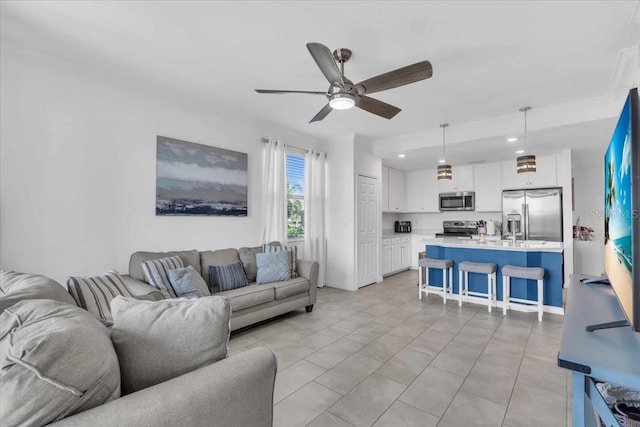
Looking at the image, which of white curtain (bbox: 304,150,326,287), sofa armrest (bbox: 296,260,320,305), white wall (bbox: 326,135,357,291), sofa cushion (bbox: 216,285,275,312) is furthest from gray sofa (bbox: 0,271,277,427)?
white wall (bbox: 326,135,357,291)

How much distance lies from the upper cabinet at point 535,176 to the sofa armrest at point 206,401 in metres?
6.00

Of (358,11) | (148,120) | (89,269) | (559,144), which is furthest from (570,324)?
(559,144)

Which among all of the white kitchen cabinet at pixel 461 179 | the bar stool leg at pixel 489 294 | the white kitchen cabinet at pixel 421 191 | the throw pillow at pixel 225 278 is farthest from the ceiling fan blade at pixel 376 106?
the white kitchen cabinet at pixel 421 191

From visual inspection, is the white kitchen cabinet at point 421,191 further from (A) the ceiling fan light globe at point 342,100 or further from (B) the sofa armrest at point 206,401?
(B) the sofa armrest at point 206,401

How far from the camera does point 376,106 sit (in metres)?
2.93

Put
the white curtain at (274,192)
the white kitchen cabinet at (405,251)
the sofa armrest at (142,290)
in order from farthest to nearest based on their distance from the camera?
the white kitchen cabinet at (405,251), the white curtain at (274,192), the sofa armrest at (142,290)

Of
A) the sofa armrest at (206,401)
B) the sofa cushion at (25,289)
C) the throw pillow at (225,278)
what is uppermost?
the sofa cushion at (25,289)

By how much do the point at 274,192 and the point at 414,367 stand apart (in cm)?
312

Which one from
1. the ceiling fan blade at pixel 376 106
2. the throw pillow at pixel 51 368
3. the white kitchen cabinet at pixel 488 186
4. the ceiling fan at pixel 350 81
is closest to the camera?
the throw pillow at pixel 51 368

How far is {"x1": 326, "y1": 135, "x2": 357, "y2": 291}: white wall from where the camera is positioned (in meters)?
5.33

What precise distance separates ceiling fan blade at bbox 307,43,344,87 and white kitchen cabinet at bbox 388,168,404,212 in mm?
4785

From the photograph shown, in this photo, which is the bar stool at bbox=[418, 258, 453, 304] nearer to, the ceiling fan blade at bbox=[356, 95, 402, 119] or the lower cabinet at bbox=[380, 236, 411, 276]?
the lower cabinet at bbox=[380, 236, 411, 276]

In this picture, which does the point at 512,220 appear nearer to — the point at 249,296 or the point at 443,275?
the point at 443,275

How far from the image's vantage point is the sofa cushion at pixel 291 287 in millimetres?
3604
